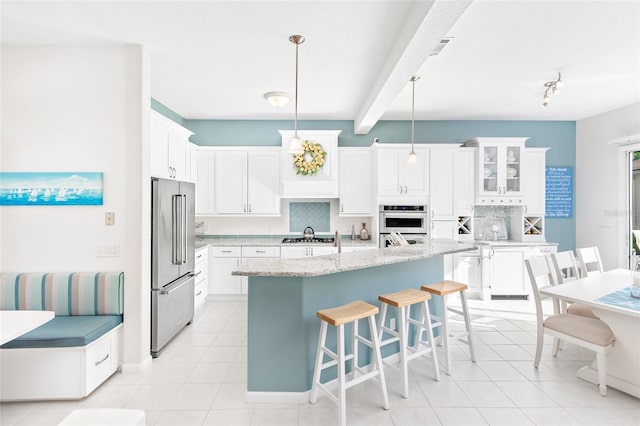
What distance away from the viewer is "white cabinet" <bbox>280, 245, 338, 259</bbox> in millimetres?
4871

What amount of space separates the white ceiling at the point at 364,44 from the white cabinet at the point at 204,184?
0.93m

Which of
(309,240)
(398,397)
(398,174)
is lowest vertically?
(398,397)

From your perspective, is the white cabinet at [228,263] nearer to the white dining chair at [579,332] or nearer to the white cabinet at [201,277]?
the white cabinet at [201,277]

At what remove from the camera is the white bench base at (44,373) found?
7.75ft

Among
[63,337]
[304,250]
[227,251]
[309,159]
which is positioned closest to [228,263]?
[227,251]

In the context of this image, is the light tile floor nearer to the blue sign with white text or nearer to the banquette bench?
the banquette bench

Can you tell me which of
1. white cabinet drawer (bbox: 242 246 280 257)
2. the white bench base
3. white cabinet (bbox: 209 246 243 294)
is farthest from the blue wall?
the white bench base

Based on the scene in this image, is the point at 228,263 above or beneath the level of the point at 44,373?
above

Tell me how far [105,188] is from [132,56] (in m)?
1.18

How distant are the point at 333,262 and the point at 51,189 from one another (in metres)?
2.50

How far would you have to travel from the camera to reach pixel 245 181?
5.11m

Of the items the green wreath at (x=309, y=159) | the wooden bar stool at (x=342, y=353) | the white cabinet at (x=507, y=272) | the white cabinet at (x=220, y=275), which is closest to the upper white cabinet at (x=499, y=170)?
the white cabinet at (x=507, y=272)

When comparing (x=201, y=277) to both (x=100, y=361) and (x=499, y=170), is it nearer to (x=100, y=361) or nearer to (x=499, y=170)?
(x=100, y=361)

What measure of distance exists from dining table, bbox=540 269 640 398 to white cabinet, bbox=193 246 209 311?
12.8 feet
